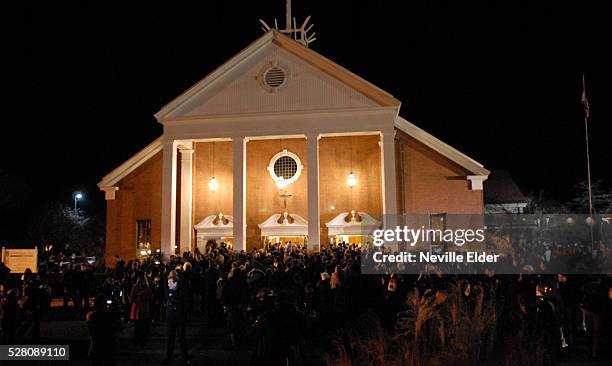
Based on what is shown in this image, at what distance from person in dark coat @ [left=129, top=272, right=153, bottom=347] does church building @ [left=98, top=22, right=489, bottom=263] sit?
40.3 feet

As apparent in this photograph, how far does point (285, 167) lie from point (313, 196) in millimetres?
5133

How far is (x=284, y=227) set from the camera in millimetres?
27141

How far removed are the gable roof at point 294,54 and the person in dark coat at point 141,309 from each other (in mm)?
14581

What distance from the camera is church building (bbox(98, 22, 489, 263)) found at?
24.2m

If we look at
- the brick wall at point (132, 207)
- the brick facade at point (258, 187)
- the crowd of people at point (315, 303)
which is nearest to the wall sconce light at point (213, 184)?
the brick facade at point (258, 187)

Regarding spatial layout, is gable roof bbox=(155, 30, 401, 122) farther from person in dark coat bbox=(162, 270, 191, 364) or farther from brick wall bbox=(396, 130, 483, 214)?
person in dark coat bbox=(162, 270, 191, 364)

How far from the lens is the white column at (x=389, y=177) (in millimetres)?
Result: 23625

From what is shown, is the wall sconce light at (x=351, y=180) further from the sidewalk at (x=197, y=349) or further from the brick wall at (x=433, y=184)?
the sidewalk at (x=197, y=349)

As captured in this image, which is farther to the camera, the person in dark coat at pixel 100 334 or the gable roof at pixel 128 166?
the gable roof at pixel 128 166

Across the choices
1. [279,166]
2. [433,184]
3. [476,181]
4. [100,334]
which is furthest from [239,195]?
[100,334]

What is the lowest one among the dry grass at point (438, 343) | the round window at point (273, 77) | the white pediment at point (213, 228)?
the dry grass at point (438, 343)

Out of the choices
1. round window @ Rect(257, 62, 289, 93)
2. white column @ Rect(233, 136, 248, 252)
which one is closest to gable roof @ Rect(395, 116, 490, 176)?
round window @ Rect(257, 62, 289, 93)

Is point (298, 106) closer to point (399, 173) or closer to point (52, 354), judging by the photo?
point (399, 173)

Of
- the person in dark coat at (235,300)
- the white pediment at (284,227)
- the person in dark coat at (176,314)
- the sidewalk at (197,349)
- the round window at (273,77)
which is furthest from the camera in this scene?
the white pediment at (284,227)
